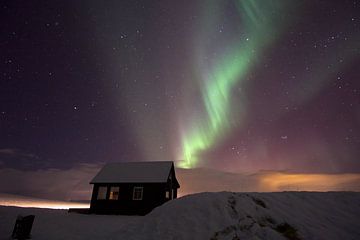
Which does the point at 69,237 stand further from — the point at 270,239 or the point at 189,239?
the point at 270,239

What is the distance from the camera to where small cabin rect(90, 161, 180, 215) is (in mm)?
27359

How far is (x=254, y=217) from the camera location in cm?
877

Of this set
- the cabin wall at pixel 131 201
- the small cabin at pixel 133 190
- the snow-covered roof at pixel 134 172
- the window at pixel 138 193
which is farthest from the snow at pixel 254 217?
the snow-covered roof at pixel 134 172

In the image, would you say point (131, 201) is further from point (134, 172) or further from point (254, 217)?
point (254, 217)

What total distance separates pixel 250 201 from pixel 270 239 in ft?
7.83

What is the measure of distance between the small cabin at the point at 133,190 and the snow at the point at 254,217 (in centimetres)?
1737

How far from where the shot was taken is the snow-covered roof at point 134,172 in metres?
28.6

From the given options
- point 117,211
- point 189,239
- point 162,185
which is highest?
point 162,185

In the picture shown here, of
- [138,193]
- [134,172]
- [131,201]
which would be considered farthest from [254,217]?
[134,172]

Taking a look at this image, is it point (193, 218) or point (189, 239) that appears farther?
point (193, 218)

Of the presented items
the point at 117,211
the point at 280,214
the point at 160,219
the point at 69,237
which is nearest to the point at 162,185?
the point at 117,211

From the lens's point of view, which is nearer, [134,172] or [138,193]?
[138,193]

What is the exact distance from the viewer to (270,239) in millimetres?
7555

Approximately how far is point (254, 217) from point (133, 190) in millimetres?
21763
